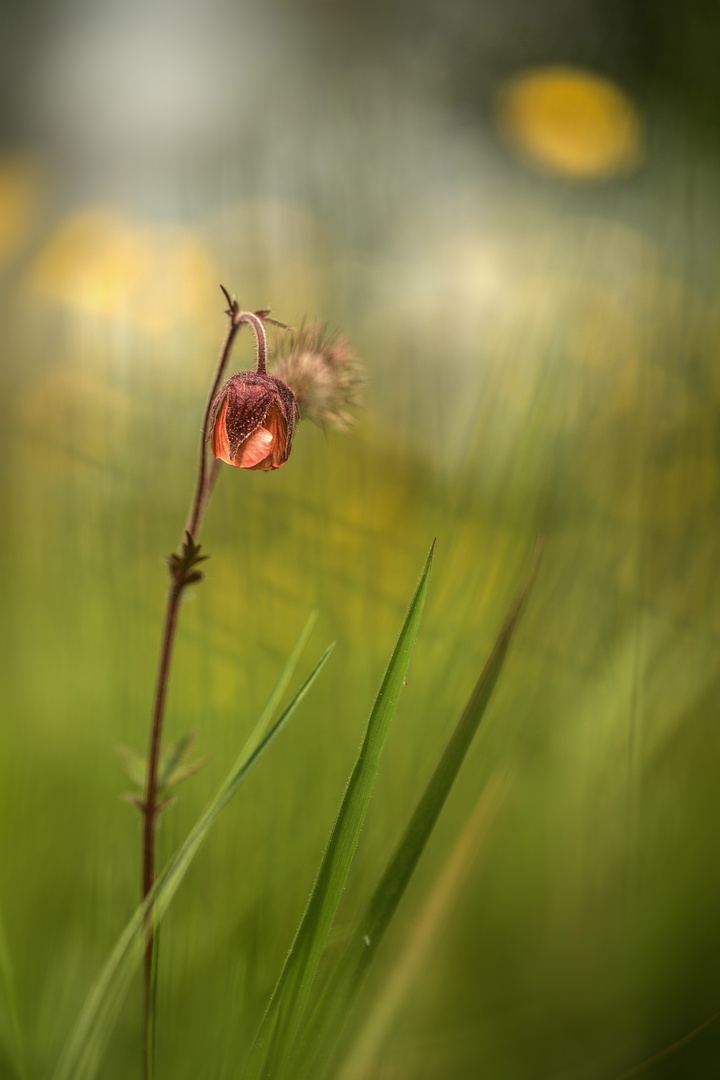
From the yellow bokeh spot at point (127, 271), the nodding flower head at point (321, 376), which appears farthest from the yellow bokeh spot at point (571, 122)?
the yellow bokeh spot at point (127, 271)

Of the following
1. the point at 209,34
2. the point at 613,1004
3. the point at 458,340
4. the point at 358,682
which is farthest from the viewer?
the point at 209,34

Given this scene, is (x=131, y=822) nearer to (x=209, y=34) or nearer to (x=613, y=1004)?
(x=613, y=1004)

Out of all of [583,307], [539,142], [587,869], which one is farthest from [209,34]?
[587,869]

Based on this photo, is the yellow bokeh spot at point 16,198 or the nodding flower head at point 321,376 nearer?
the nodding flower head at point 321,376

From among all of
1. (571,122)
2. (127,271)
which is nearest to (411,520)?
(571,122)

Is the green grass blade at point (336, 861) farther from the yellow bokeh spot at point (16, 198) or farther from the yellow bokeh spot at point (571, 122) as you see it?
the yellow bokeh spot at point (16, 198)
